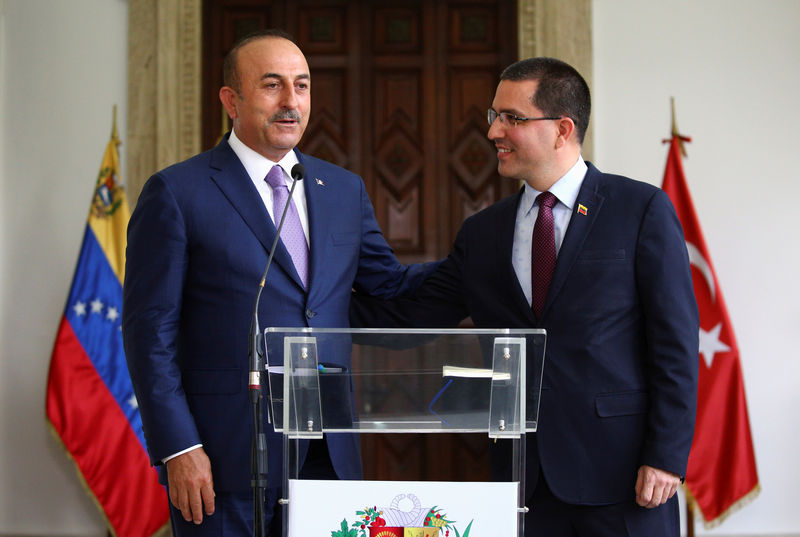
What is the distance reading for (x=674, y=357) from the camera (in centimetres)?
214

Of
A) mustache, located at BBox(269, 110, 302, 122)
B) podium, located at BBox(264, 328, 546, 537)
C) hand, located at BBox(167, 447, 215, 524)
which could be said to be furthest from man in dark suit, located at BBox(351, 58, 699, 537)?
hand, located at BBox(167, 447, 215, 524)

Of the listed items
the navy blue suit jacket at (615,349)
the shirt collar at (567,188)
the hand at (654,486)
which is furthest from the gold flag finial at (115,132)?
the hand at (654,486)

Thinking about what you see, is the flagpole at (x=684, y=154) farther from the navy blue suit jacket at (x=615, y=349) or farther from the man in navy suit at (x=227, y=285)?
the man in navy suit at (x=227, y=285)

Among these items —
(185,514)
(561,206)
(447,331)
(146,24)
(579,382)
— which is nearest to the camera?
(447,331)

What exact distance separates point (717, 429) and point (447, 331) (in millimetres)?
2971

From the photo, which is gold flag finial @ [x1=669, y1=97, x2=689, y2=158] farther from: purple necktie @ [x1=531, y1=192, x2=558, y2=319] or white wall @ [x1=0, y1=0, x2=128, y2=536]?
white wall @ [x1=0, y1=0, x2=128, y2=536]

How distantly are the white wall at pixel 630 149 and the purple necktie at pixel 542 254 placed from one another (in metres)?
2.23

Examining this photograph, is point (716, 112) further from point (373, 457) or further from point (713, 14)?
point (373, 457)

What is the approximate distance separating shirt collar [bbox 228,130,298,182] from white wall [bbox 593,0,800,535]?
251 centimetres

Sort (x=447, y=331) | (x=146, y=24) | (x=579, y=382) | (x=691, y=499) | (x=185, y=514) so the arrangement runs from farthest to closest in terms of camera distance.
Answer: (x=146, y=24) < (x=691, y=499) < (x=579, y=382) < (x=185, y=514) < (x=447, y=331)

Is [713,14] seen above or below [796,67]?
above

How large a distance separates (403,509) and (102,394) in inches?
116

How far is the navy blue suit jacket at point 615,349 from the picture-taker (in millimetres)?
2137

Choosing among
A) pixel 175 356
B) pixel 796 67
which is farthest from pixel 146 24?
pixel 796 67
